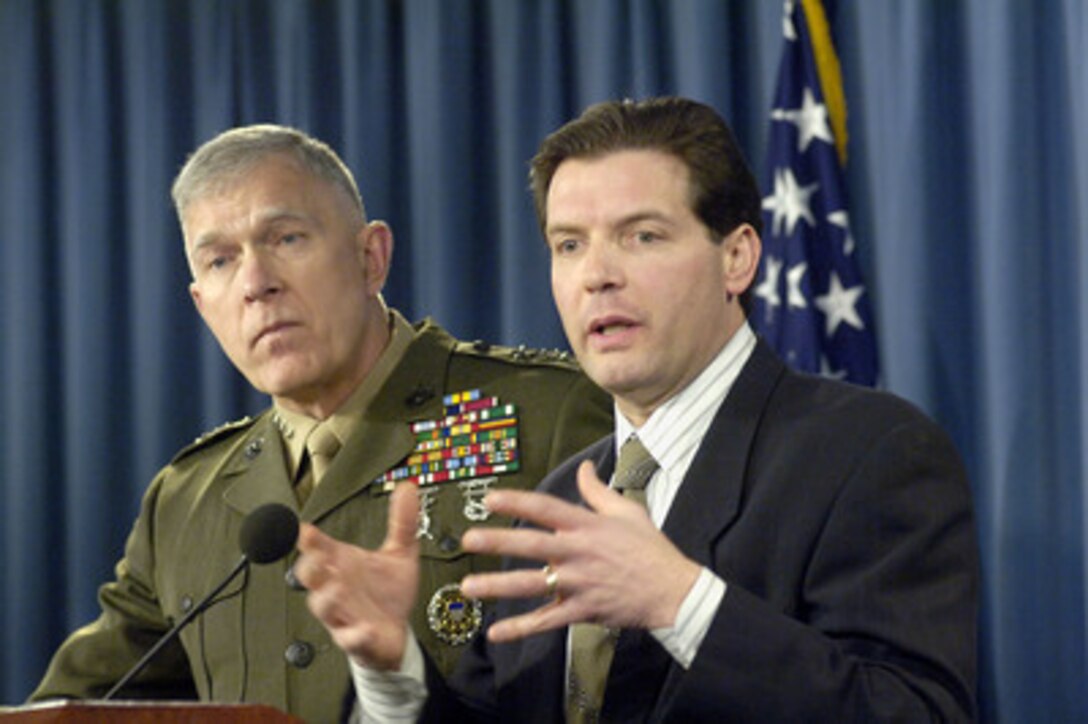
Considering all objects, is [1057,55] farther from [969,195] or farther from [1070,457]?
[1070,457]

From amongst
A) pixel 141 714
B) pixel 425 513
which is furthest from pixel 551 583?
pixel 425 513

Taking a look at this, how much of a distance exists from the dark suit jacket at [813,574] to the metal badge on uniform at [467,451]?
76cm

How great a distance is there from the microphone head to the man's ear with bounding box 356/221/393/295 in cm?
97

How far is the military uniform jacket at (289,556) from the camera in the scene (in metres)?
2.83

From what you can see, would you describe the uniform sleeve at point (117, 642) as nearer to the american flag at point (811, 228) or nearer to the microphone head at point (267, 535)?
the microphone head at point (267, 535)

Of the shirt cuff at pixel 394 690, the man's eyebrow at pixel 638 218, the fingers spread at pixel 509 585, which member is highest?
the man's eyebrow at pixel 638 218

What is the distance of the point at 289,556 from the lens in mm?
2928

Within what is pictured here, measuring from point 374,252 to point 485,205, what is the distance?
1.71m

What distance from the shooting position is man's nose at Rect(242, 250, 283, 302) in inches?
113

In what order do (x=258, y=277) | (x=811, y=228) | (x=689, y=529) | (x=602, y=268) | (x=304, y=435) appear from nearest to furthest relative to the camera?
1. (x=689, y=529)
2. (x=602, y=268)
3. (x=258, y=277)
4. (x=304, y=435)
5. (x=811, y=228)

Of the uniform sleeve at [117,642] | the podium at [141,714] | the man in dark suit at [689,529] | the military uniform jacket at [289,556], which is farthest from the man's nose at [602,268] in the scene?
the uniform sleeve at [117,642]

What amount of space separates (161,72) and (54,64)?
33 cm

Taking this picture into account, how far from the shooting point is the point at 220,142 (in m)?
3.01

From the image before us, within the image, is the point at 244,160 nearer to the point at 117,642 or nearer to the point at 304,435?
the point at 304,435
